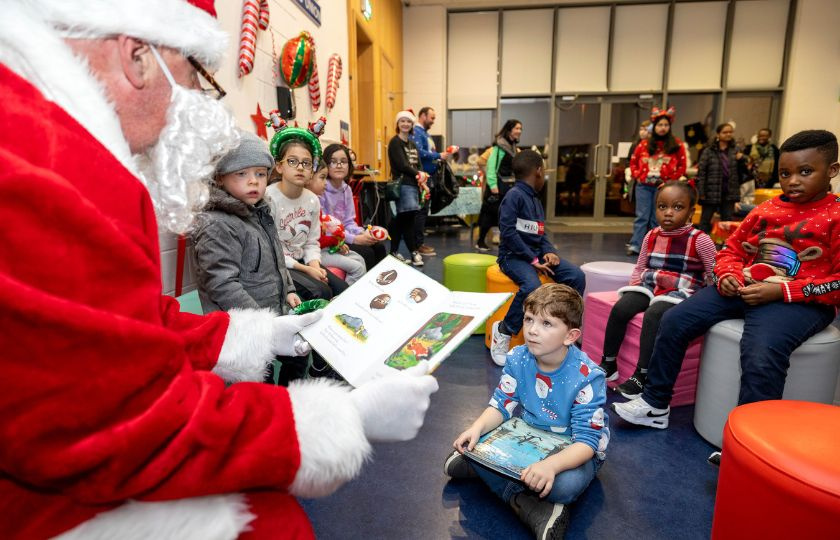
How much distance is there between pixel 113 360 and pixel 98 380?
0.02 meters

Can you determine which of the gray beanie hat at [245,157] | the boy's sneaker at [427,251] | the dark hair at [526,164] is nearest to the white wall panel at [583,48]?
the boy's sneaker at [427,251]

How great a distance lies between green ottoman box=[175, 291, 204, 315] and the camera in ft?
6.32

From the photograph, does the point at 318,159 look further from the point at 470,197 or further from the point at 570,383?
the point at 470,197

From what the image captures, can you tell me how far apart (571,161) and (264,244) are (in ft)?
27.2

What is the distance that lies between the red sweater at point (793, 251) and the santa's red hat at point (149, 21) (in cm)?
199

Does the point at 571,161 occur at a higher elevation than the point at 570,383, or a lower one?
higher

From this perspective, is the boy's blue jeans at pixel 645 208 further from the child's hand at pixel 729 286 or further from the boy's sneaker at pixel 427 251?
the child's hand at pixel 729 286

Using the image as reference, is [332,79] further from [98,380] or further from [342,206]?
[98,380]

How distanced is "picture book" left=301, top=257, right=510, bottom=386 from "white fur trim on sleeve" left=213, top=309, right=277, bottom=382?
9 centimetres

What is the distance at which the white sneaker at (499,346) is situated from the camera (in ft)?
8.55

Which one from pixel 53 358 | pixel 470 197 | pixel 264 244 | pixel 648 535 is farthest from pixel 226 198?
pixel 470 197

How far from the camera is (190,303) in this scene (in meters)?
1.99

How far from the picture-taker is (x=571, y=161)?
29.8 feet

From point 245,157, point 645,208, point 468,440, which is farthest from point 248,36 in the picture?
point 645,208
